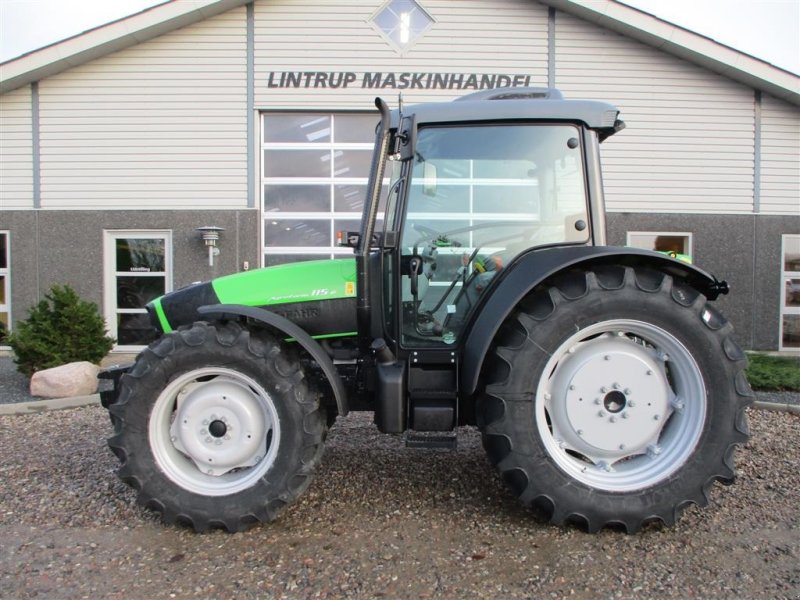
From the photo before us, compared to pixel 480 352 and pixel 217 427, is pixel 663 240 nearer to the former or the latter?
pixel 480 352

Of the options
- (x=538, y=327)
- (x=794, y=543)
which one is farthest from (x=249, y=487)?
(x=794, y=543)

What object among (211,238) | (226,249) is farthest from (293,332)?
(226,249)

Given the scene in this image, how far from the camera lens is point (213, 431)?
273 cm

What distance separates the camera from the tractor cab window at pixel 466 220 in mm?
2867

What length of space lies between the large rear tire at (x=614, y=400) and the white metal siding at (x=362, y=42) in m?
6.79

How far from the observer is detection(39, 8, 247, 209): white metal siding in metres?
8.58

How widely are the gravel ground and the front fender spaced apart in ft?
2.40

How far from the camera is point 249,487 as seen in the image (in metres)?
2.66

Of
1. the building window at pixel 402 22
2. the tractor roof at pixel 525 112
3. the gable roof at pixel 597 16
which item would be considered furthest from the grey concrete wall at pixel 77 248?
the tractor roof at pixel 525 112

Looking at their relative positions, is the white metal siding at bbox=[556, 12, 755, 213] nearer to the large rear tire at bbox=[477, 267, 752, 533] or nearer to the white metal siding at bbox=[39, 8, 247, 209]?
the white metal siding at bbox=[39, 8, 247, 209]

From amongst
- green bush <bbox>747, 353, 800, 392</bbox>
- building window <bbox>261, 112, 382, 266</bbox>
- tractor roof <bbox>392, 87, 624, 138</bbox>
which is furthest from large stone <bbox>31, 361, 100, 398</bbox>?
green bush <bbox>747, 353, 800, 392</bbox>

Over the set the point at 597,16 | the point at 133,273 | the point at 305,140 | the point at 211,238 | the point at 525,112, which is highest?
the point at 597,16

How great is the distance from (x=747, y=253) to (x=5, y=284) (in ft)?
38.6

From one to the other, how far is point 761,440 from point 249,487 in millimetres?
3768
